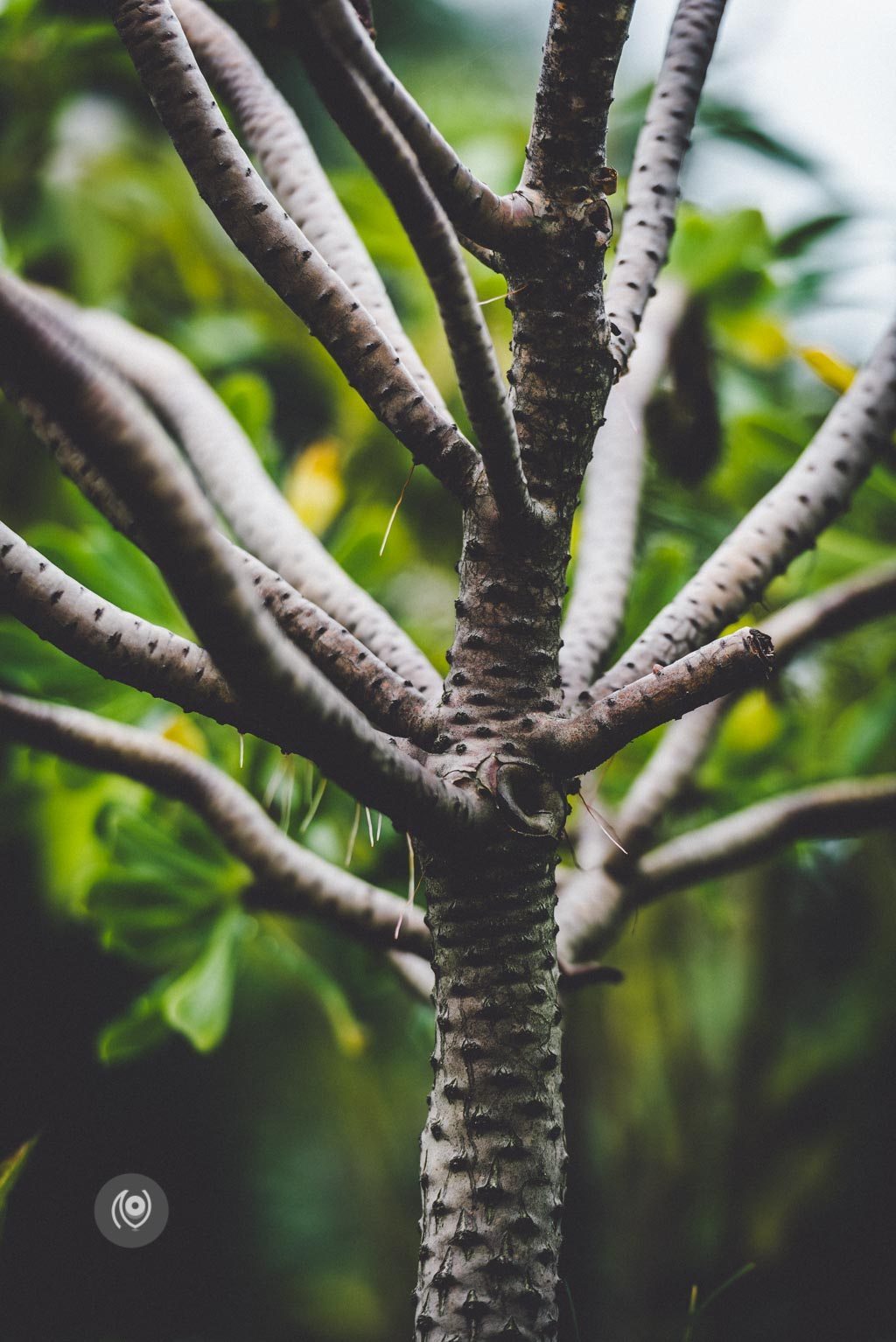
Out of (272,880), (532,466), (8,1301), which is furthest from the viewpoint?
(8,1301)

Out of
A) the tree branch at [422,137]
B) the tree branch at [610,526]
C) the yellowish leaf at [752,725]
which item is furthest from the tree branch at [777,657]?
the tree branch at [422,137]

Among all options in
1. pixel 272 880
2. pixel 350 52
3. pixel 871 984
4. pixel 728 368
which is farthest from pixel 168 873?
pixel 871 984

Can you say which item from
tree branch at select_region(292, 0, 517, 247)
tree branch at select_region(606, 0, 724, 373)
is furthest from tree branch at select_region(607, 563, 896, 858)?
tree branch at select_region(292, 0, 517, 247)

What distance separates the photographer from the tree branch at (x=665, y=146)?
48 cm

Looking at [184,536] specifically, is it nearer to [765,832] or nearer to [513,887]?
[513,887]

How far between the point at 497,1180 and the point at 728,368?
116 centimetres

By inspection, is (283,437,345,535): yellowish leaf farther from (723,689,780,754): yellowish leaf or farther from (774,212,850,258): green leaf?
(774,212,850,258): green leaf

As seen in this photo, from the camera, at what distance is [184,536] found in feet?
0.73

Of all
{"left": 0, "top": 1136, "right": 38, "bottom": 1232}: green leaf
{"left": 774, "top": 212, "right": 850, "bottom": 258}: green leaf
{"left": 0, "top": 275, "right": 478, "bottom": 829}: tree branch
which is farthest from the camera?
{"left": 774, "top": 212, "right": 850, "bottom": 258}: green leaf

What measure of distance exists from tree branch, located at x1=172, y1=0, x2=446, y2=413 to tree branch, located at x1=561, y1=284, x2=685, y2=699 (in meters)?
0.17

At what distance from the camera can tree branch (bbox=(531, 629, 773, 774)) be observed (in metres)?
0.34

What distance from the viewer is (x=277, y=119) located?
49cm

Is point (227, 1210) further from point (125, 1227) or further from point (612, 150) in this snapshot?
point (612, 150)

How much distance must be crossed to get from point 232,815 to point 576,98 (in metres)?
0.48
